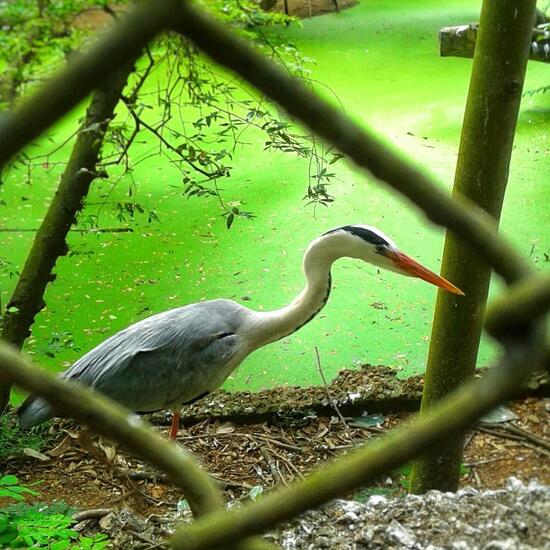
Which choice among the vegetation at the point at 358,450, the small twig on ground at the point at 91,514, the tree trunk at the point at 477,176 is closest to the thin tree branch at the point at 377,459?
the vegetation at the point at 358,450

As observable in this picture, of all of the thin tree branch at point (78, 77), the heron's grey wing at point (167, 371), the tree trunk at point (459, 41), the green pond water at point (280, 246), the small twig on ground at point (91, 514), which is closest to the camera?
the thin tree branch at point (78, 77)

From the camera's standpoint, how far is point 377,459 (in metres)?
0.24

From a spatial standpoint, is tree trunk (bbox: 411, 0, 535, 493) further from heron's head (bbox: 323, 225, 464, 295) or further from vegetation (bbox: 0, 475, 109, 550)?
vegetation (bbox: 0, 475, 109, 550)

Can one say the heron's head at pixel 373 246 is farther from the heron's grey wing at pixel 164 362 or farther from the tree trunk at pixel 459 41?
the tree trunk at pixel 459 41

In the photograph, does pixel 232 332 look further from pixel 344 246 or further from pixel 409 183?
pixel 409 183

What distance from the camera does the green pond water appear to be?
241cm

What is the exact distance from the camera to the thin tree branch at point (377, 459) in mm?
240

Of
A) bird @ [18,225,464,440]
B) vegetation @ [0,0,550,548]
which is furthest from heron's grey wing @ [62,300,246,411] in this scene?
vegetation @ [0,0,550,548]

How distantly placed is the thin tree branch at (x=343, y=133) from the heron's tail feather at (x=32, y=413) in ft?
5.24

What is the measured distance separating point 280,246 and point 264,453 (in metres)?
1.15

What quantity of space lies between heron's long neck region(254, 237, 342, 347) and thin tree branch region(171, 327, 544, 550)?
57.6 inches

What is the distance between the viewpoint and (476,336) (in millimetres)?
1482

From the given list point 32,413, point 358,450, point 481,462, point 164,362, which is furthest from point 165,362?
point 358,450

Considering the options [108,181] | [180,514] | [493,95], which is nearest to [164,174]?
[108,181]
